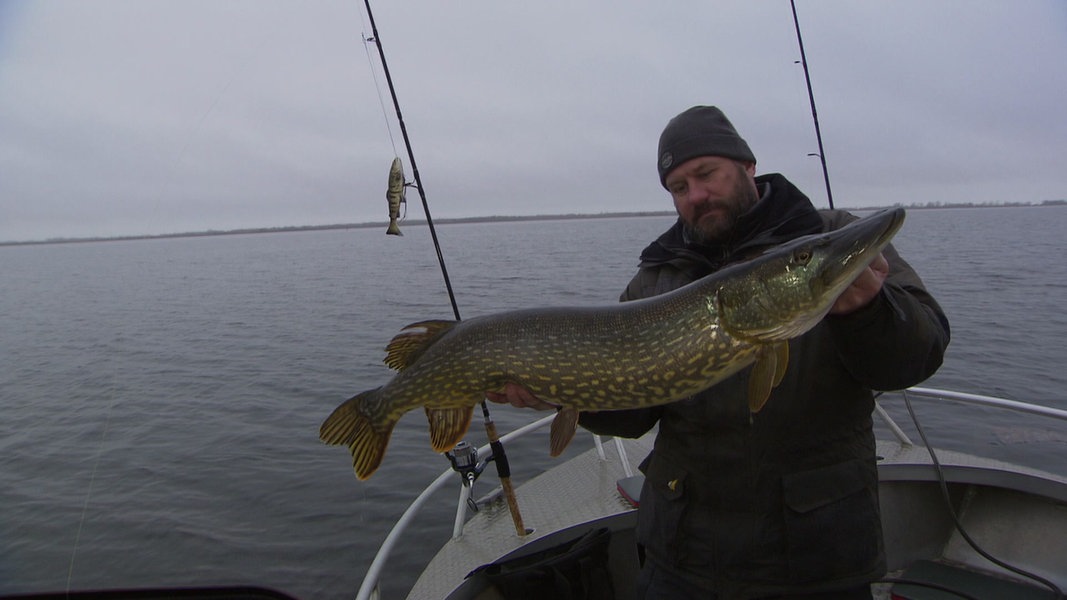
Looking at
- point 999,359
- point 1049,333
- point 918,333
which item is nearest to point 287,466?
point 918,333

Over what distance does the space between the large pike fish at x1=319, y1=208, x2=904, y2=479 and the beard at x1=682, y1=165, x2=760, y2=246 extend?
0.32m

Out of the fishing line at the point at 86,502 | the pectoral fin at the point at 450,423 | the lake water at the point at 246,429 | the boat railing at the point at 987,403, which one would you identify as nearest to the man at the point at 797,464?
the pectoral fin at the point at 450,423

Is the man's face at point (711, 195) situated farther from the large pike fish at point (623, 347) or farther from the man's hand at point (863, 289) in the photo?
the man's hand at point (863, 289)

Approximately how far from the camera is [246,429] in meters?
8.60

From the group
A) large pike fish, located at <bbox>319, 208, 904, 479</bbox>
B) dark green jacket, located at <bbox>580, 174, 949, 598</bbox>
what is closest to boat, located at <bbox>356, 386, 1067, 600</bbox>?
large pike fish, located at <bbox>319, 208, 904, 479</bbox>

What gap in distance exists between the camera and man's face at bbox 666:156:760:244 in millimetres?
2281

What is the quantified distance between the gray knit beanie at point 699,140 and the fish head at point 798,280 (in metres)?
0.57

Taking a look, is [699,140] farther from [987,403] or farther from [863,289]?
[987,403]

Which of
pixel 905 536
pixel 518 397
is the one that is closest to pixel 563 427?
pixel 518 397

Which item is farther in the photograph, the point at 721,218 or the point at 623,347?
the point at 721,218

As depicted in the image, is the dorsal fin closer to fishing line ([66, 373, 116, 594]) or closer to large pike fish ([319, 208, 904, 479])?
large pike fish ([319, 208, 904, 479])

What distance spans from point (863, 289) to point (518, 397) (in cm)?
121

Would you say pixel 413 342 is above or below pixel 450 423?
above

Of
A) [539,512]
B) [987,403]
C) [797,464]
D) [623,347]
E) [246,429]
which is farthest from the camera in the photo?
[246,429]
